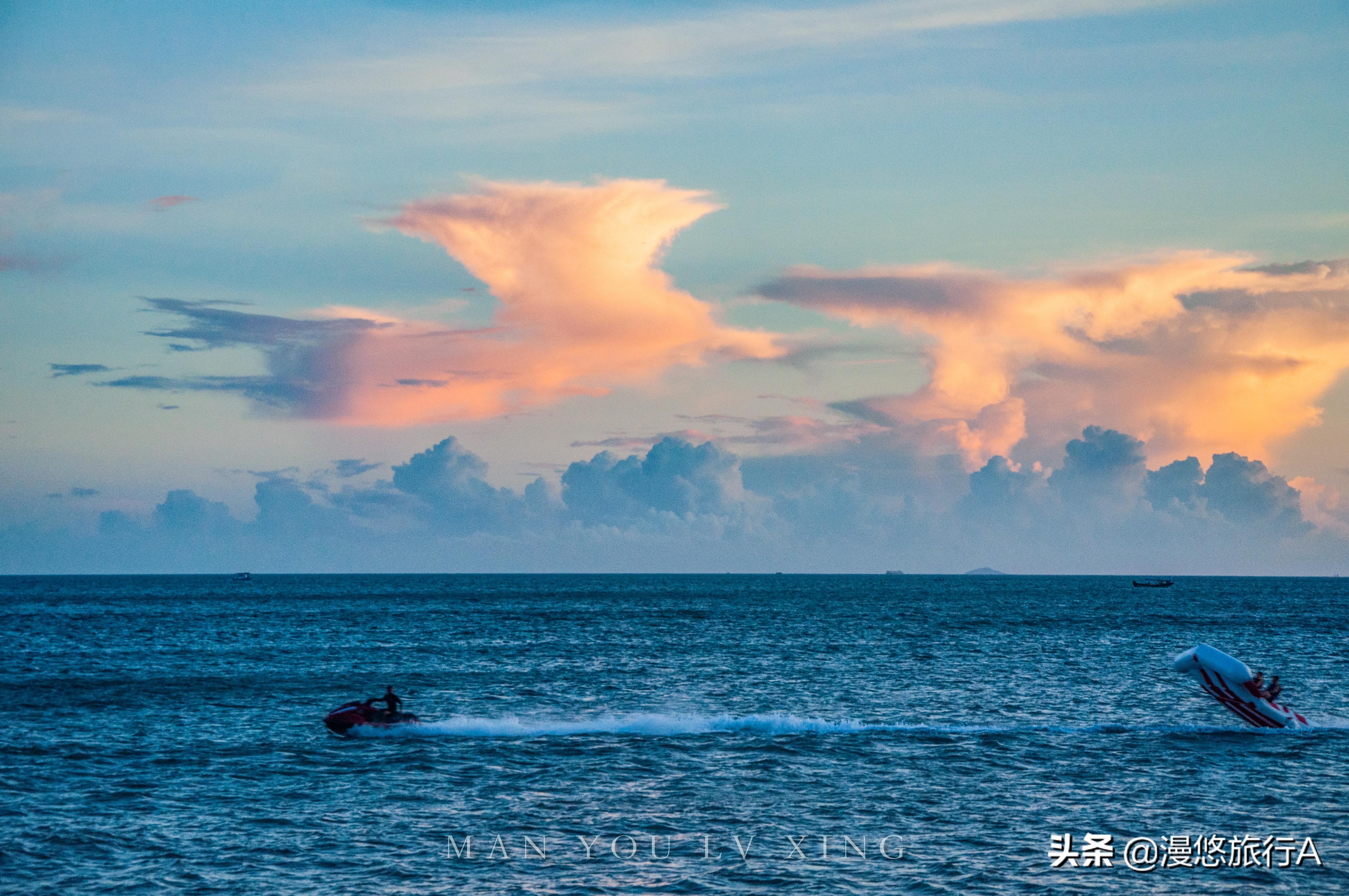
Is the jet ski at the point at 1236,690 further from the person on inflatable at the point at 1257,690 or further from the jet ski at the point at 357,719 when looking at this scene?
the jet ski at the point at 357,719

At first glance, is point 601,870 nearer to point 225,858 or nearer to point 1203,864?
point 225,858

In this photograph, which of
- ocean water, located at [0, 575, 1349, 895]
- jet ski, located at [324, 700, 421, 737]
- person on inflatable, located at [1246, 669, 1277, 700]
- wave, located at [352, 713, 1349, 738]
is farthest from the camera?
person on inflatable, located at [1246, 669, 1277, 700]

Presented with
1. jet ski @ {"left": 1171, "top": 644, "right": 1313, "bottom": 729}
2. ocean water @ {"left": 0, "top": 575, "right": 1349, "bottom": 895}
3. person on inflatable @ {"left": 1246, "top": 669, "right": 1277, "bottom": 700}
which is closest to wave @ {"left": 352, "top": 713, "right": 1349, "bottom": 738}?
ocean water @ {"left": 0, "top": 575, "right": 1349, "bottom": 895}

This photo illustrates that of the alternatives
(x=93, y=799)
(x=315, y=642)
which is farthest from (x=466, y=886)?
(x=315, y=642)

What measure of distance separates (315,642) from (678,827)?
72.1 metres

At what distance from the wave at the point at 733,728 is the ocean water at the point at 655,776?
7.4 inches

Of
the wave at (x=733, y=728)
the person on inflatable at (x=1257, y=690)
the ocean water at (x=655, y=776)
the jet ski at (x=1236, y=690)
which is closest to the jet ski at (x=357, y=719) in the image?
the wave at (x=733, y=728)

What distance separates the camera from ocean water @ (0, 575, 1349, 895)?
2495cm

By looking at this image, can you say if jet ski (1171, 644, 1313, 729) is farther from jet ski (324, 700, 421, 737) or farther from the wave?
jet ski (324, 700, 421, 737)

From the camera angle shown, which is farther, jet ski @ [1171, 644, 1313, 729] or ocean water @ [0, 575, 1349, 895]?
jet ski @ [1171, 644, 1313, 729]

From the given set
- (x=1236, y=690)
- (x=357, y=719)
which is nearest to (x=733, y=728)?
(x=357, y=719)

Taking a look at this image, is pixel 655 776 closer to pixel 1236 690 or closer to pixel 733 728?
pixel 733 728

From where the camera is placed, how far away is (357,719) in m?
41.8

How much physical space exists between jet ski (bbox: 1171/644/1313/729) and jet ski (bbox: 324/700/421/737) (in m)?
33.1
